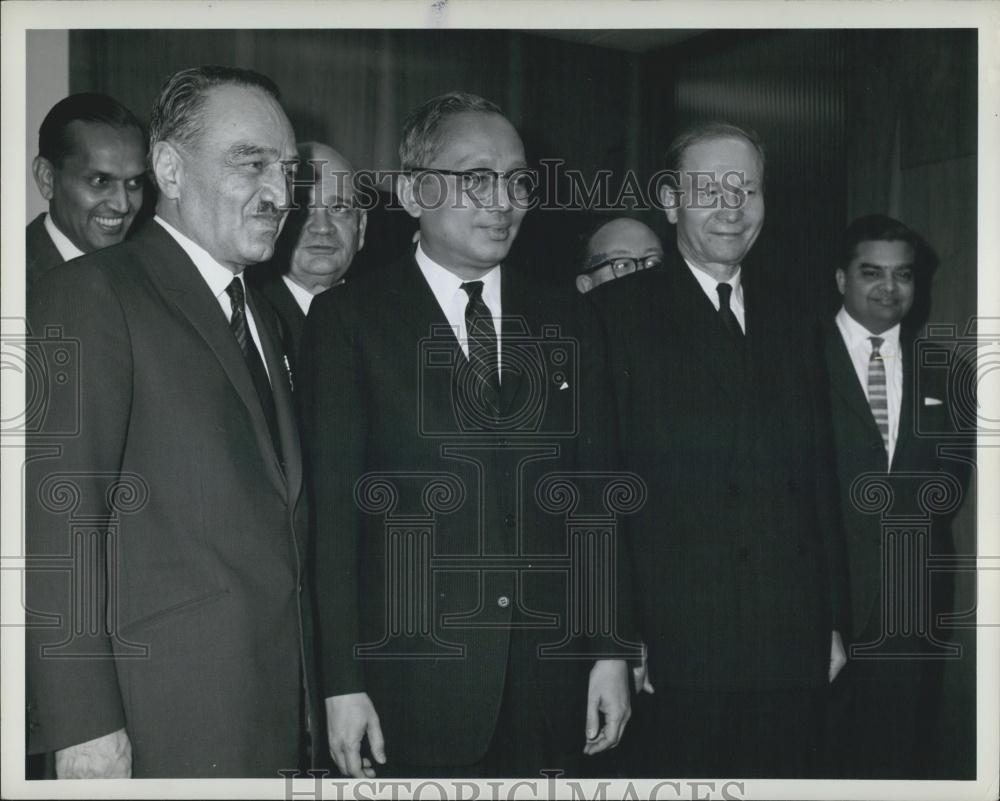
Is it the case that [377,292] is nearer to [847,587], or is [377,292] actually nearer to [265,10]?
[265,10]

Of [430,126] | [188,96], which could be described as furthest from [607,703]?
[188,96]

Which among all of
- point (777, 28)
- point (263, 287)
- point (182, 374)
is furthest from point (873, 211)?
point (182, 374)

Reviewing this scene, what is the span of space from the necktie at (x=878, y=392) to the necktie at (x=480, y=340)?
80 cm

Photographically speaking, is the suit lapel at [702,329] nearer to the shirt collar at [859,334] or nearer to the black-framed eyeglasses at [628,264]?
the black-framed eyeglasses at [628,264]

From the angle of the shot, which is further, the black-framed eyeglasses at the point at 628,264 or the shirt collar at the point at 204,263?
the black-framed eyeglasses at the point at 628,264

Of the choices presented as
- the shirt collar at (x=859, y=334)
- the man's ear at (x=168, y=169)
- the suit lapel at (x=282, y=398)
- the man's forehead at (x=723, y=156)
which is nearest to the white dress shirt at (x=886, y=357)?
the shirt collar at (x=859, y=334)

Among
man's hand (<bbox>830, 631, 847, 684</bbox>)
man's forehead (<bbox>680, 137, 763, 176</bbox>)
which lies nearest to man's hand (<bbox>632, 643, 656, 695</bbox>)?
man's hand (<bbox>830, 631, 847, 684</bbox>)

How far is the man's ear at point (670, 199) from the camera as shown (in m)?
2.09

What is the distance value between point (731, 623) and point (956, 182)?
1039mm

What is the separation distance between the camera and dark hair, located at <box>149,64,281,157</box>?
200 cm

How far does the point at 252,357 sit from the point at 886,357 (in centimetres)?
131

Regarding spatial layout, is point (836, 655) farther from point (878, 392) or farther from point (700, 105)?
point (700, 105)

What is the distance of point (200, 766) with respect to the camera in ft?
6.51

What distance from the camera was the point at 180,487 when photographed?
1.90 m
